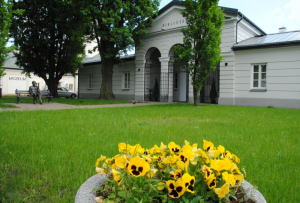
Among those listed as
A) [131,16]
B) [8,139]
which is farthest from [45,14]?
[8,139]

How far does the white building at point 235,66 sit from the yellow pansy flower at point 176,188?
1572 centimetres

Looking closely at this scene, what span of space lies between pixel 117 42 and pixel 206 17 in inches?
315

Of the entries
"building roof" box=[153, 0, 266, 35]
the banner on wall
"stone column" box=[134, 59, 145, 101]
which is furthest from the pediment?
the banner on wall

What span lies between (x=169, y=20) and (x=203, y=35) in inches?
271

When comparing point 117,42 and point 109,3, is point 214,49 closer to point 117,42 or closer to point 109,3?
point 117,42

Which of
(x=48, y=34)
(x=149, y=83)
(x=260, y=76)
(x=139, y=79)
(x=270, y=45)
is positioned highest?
(x=48, y=34)

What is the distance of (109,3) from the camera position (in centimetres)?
1858

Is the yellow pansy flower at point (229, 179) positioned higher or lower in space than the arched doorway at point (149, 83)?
lower

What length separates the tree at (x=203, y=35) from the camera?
1328 centimetres

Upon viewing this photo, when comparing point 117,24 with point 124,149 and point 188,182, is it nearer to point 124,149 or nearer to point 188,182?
point 124,149

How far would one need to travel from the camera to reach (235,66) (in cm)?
1655

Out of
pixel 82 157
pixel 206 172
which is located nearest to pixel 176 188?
pixel 206 172

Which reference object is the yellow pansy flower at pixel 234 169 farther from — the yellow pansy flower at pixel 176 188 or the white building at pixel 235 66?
the white building at pixel 235 66

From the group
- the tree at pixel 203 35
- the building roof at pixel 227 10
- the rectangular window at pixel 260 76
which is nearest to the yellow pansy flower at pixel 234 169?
the tree at pixel 203 35
